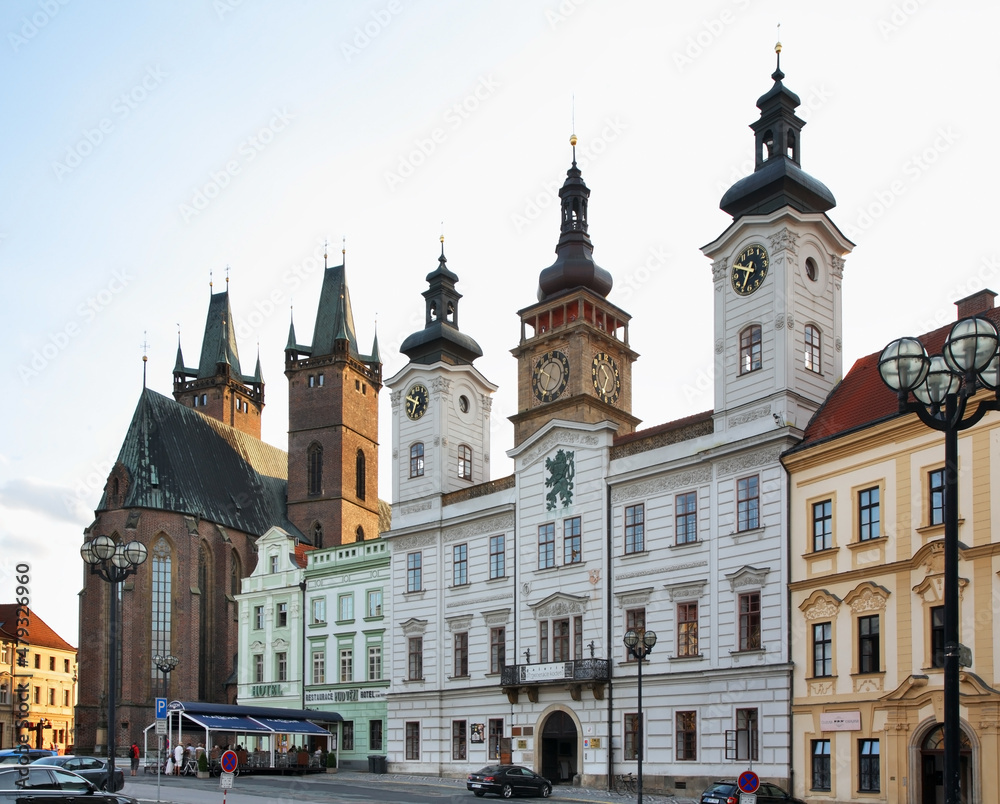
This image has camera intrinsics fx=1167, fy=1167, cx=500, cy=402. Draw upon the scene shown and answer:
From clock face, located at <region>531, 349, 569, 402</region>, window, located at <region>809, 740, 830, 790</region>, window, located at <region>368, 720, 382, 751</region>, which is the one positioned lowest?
window, located at <region>368, 720, 382, 751</region>

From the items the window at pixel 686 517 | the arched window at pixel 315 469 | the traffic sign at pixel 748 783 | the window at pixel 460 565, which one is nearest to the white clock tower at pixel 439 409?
the window at pixel 460 565

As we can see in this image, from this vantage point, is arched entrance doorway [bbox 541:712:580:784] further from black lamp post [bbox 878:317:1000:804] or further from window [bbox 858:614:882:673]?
black lamp post [bbox 878:317:1000:804]

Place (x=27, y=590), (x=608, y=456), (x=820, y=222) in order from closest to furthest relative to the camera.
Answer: (x=820, y=222) → (x=608, y=456) → (x=27, y=590)

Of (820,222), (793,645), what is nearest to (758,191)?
(820,222)

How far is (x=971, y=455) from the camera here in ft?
97.1

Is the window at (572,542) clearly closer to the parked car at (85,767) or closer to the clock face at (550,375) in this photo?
the clock face at (550,375)

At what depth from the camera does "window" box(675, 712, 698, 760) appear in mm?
37031

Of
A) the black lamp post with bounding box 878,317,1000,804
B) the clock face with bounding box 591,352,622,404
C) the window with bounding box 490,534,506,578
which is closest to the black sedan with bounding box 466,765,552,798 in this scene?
the window with bounding box 490,534,506,578

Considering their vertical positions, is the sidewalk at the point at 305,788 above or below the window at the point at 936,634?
below

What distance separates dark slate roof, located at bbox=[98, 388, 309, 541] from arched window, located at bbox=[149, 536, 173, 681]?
287cm

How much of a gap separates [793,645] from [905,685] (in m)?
4.75

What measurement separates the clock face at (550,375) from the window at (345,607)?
1403cm

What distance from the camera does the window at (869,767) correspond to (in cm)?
3056

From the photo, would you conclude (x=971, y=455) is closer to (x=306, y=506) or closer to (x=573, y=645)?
(x=573, y=645)
